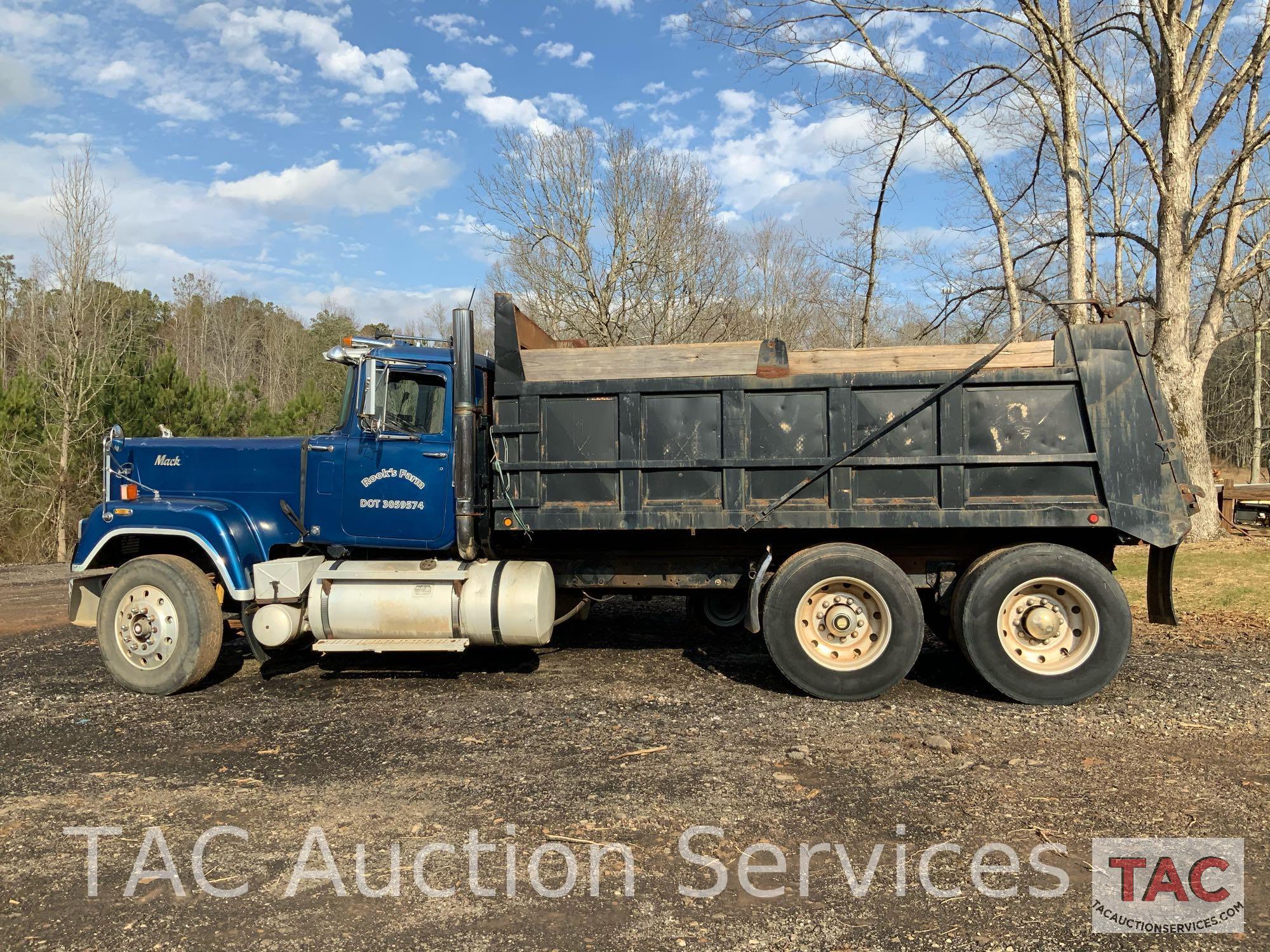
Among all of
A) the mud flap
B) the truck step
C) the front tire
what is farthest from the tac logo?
the front tire

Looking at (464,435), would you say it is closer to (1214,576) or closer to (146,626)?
(146,626)

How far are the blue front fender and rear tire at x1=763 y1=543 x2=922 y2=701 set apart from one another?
154 inches

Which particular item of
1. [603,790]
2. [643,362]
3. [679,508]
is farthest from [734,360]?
[603,790]

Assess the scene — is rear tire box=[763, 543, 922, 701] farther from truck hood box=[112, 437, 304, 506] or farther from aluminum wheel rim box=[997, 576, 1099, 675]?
truck hood box=[112, 437, 304, 506]

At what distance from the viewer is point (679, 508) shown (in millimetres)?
5980

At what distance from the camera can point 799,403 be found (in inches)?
230

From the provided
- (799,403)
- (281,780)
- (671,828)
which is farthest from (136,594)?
(799,403)

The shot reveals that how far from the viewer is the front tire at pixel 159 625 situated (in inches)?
243

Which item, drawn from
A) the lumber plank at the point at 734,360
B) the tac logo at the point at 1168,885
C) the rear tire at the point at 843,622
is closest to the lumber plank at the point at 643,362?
the lumber plank at the point at 734,360

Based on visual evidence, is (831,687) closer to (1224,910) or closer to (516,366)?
(1224,910)

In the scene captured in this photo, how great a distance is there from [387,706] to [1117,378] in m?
5.50

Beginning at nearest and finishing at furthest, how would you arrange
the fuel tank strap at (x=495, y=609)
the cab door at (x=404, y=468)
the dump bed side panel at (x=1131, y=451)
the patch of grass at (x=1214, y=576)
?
the dump bed side panel at (x=1131, y=451)
the fuel tank strap at (x=495, y=609)
the cab door at (x=404, y=468)
the patch of grass at (x=1214, y=576)

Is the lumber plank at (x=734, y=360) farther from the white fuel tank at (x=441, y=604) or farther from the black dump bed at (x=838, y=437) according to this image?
the white fuel tank at (x=441, y=604)

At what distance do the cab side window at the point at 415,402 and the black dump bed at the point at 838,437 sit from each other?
1.97 ft
